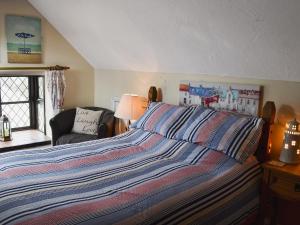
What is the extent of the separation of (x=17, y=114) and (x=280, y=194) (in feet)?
10.7

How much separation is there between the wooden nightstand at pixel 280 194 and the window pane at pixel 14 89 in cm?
309

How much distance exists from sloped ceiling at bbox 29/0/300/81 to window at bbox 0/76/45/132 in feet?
2.75

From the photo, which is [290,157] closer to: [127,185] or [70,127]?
[127,185]

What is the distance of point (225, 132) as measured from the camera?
7.63ft

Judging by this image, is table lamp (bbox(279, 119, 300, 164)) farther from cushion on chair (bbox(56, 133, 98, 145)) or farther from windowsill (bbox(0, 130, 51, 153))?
windowsill (bbox(0, 130, 51, 153))

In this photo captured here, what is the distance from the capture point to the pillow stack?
2.26 meters

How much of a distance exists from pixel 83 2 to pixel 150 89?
1.13 meters

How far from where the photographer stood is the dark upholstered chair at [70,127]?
3512mm

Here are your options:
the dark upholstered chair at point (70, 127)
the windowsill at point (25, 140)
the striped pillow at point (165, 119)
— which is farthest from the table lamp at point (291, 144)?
the windowsill at point (25, 140)

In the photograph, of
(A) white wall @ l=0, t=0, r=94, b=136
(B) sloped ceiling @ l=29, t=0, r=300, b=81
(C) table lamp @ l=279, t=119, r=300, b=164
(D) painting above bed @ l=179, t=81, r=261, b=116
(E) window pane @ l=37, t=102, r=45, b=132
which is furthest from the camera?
(E) window pane @ l=37, t=102, r=45, b=132

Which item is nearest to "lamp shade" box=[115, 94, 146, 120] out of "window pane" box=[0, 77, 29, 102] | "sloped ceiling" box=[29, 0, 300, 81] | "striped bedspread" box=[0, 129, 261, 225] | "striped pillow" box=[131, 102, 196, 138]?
"striped pillow" box=[131, 102, 196, 138]

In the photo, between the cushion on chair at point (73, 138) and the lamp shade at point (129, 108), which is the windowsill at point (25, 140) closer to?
the cushion on chair at point (73, 138)

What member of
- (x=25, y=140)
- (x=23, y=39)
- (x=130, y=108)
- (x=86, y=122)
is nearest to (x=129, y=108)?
(x=130, y=108)

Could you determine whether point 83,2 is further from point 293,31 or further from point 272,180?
point 272,180
